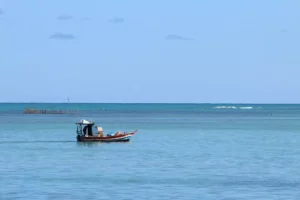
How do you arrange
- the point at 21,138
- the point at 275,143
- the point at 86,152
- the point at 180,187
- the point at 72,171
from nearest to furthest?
the point at 180,187, the point at 72,171, the point at 86,152, the point at 275,143, the point at 21,138

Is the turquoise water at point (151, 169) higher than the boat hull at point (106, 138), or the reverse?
the boat hull at point (106, 138)

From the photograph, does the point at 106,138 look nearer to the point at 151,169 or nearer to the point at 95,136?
the point at 95,136

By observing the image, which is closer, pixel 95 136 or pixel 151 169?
pixel 151 169

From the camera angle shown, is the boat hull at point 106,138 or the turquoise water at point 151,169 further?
the boat hull at point 106,138

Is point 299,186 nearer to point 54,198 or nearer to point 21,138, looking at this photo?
point 54,198

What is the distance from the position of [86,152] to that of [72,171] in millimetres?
15723

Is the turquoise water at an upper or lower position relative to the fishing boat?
lower

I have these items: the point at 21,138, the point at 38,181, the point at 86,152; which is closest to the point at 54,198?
the point at 38,181

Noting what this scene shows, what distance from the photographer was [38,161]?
5847 centimetres

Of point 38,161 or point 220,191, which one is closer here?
point 220,191

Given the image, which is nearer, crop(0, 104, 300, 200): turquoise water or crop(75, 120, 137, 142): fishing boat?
crop(0, 104, 300, 200): turquoise water

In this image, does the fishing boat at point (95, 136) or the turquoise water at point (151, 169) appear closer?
the turquoise water at point (151, 169)

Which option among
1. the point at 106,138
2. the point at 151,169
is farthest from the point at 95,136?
the point at 151,169

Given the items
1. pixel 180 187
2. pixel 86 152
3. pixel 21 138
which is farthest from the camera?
pixel 21 138
